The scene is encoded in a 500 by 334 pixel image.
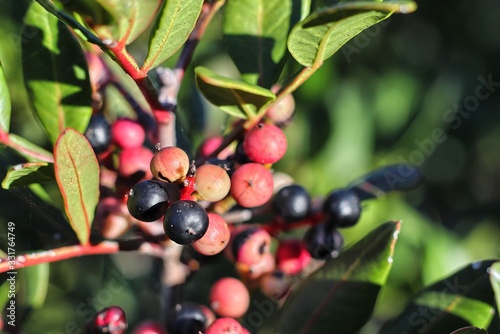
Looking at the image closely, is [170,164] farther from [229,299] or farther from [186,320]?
[229,299]

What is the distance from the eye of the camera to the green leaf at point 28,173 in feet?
3.53

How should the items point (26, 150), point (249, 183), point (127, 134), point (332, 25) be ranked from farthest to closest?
point (127, 134) < point (26, 150) < point (249, 183) < point (332, 25)

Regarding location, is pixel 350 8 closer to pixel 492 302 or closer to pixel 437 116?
pixel 492 302

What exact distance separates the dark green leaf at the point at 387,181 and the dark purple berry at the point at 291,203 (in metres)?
0.22

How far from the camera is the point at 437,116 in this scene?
2.38 m

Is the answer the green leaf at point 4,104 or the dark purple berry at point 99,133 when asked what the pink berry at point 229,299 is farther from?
the green leaf at point 4,104

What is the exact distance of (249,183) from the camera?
1.18 m

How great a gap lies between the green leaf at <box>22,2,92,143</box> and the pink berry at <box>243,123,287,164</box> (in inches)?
14.4

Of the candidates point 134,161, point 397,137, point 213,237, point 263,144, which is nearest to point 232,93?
point 263,144

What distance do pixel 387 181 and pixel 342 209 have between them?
24 cm

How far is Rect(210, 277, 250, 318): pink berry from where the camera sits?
1.46 meters

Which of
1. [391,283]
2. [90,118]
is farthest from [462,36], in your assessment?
[90,118]

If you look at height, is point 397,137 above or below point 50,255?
below

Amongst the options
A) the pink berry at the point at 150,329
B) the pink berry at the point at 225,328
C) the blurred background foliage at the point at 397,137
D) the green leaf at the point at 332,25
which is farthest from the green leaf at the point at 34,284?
the green leaf at the point at 332,25
